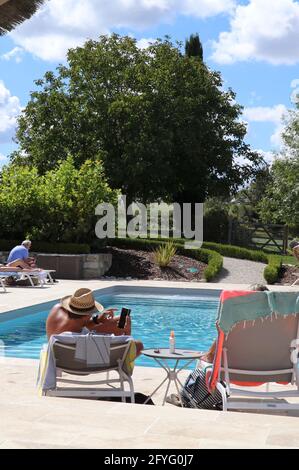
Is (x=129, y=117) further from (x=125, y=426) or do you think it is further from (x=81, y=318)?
(x=125, y=426)

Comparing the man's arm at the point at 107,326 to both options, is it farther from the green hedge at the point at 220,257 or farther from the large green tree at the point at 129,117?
the large green tree at the point at 129,117

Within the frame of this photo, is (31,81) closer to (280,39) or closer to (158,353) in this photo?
(280,39)

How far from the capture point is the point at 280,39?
20156 mm

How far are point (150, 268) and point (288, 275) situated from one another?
4.24 meters

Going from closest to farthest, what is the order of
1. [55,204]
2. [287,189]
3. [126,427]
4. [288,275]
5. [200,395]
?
[126,427], [200,395], [288,275], [55,204], [287,189]

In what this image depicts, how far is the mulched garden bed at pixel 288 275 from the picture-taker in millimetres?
19969

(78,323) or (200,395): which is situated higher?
(78,323)

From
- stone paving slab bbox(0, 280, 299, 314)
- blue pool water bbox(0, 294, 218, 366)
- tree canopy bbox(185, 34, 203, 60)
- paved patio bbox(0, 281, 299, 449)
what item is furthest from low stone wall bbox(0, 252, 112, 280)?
tree canopy bbox(185, 34, 203, 60)

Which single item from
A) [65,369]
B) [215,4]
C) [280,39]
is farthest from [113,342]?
[280,39]

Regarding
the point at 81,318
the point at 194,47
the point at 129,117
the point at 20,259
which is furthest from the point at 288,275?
the point at 194,47

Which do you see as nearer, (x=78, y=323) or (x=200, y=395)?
(x=200, y=395)

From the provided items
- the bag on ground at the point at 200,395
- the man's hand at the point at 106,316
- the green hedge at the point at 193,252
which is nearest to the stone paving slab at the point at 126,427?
the bag on ground at the point at 200,395

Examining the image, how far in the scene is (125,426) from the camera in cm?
453
